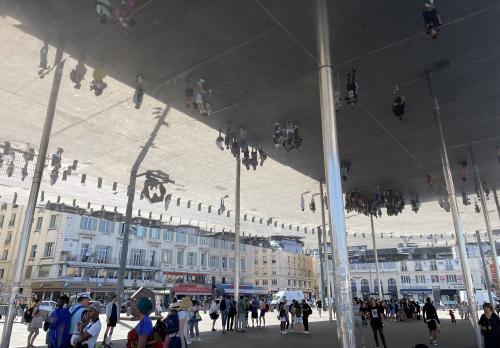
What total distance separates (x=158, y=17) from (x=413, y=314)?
96.7 ft

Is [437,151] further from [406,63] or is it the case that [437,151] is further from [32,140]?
[32,140]

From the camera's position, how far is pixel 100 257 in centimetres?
5469

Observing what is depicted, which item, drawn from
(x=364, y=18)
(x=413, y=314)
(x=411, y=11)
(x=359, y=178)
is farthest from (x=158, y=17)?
(x=413, y=314)

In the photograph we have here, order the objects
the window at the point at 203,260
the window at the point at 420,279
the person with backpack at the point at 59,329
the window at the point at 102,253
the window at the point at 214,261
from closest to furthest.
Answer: the person with backpack at the point at 59,329, the window at the point at 102,253, the window at the point at 203,260, the window at the point at 214,261, the window at the point at 420,279

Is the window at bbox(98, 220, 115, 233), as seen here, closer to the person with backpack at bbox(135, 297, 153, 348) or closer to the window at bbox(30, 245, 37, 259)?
the window at bbox(30, 245, 37, 259)

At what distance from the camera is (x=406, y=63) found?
10.5 meters

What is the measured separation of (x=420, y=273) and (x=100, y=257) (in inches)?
2873

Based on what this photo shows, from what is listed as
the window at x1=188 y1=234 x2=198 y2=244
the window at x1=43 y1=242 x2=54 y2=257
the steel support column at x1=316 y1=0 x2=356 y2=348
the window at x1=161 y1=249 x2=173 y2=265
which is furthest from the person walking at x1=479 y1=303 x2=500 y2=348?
the window at x1=188 y1=234 x2=198 y2=244

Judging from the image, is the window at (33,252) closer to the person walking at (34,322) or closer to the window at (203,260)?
the window at (203,260)

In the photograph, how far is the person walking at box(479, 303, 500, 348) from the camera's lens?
8055 mm

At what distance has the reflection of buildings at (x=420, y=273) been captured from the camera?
81.5m

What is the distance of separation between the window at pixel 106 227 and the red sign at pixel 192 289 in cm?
1477

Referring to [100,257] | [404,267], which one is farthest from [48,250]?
[404,267]

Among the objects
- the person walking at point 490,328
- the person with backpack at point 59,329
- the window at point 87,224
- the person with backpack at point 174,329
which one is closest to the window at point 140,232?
the window at point 87,224
